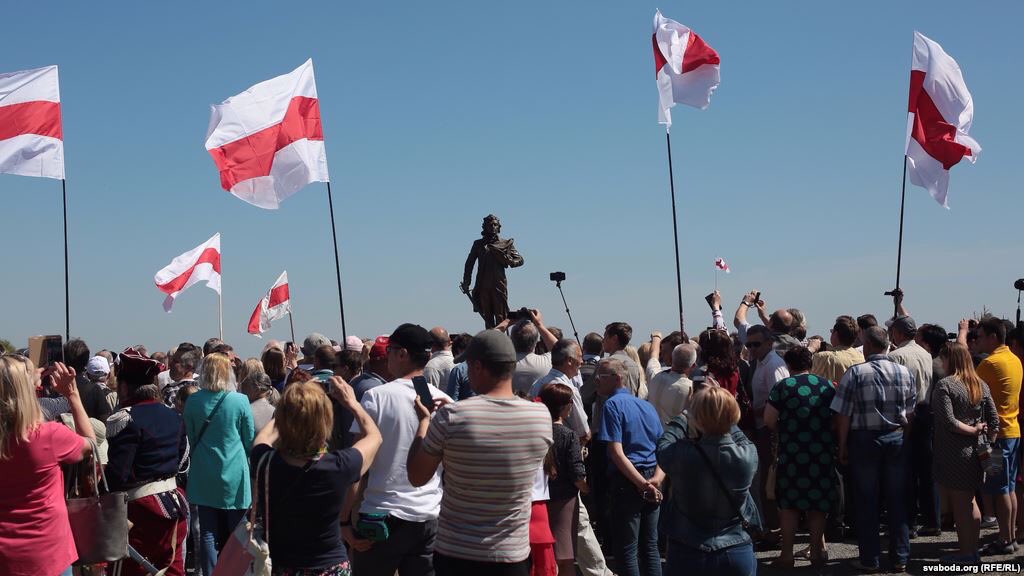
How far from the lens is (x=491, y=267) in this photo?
1266 centimetres

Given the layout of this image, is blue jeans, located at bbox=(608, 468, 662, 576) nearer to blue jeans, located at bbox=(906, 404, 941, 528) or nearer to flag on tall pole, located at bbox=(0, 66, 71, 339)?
blue jeans, located at bbox=(906, 404, 941, 528)

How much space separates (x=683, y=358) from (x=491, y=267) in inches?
196

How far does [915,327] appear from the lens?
29.9ft

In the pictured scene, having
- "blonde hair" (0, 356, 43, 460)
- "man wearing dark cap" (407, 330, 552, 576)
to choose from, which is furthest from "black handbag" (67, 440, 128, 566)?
"man wearing dark cap" (407, 330, 552, 576)

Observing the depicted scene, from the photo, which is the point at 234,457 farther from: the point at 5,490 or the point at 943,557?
the point at 943,557

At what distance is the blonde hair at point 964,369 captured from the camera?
825 cm

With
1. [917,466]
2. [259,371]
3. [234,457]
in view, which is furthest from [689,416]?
[917,466]

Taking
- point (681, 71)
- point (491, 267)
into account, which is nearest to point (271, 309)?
point (491, 267)

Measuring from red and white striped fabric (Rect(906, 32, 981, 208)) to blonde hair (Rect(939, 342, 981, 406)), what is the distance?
4.12 metres

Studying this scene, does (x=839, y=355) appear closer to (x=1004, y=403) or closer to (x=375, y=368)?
(x=1004, y=403)

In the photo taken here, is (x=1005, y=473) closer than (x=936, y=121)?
Yes

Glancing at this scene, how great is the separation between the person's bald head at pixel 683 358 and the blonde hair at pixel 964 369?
2.27 m

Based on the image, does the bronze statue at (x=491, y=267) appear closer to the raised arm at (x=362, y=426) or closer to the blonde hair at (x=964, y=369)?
the blonde hair at (x=964, y=369)

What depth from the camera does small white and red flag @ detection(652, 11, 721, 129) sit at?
11.8 metres
